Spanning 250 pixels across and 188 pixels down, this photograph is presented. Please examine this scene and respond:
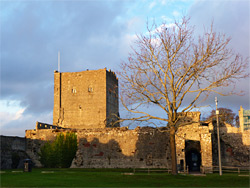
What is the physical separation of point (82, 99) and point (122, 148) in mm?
31841

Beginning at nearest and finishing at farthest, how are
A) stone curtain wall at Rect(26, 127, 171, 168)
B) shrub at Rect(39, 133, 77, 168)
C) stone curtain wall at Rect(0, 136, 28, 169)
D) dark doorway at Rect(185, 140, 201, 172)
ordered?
stone curtain wall at Rect(26, 127, 171, 168), stone curtain wall at Rect(0, 136, 28, 169), shrub at Rect(39, 133, 77, 168), dark doorway at Rect(185, 140, 201, 172)

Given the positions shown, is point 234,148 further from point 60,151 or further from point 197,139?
point 60,151

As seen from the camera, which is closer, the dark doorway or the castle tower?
the dark doorway

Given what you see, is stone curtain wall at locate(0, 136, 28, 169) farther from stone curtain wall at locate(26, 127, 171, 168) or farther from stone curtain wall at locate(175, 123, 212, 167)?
stone curtain wall at locate(175, 123, 212, 167)

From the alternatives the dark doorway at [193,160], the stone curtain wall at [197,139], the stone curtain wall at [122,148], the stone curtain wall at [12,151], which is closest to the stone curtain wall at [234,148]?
the stone curtain wall at [197,139]

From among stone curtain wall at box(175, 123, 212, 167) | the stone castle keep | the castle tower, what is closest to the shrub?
the stone castle keep

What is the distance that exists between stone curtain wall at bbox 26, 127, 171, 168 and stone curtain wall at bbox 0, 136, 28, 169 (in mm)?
6623

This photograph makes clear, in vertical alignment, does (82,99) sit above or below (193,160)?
above

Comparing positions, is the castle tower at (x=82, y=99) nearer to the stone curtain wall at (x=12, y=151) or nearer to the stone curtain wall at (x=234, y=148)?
the stone curtain wall at (x=12, y=151)

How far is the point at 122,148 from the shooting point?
33.6 metres

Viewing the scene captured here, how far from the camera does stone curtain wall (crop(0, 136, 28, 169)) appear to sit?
3348 centimetres

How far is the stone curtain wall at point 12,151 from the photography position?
33.5 m

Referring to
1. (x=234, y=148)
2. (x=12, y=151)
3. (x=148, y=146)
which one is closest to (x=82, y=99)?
(x=12, y=151)

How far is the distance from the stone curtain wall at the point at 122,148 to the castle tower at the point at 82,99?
26.8 m
